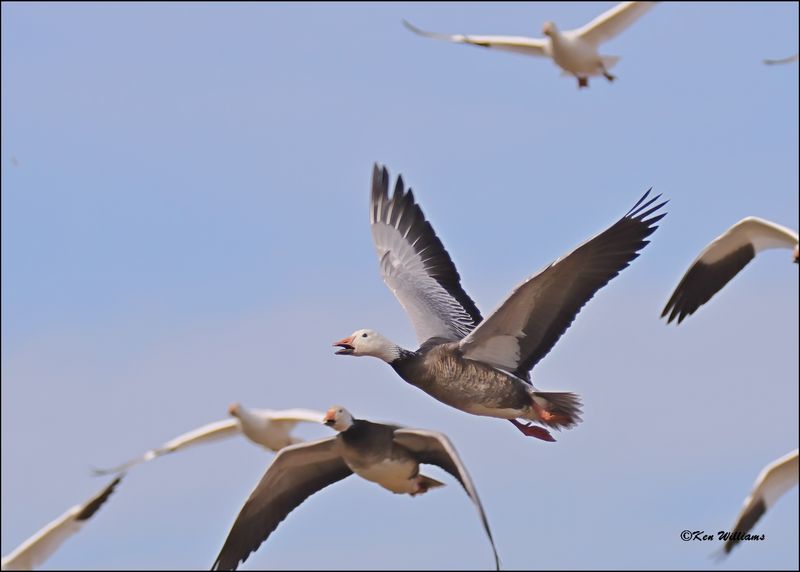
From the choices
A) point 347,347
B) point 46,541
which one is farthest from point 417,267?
point 46,541

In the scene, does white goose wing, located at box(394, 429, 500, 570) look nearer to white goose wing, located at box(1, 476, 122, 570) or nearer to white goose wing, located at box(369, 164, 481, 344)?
white goose wing, located at box(369, 164, 481, 344)

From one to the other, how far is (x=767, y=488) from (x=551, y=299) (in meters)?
5.51

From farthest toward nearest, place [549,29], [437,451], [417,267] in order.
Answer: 1. [549,29]
2. [417,267]
3. [437,451]

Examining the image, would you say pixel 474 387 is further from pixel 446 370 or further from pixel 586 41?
pixel 586 41

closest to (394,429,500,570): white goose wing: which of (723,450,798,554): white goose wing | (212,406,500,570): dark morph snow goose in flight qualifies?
(212,406,500,570): dark morph snow goose in flight

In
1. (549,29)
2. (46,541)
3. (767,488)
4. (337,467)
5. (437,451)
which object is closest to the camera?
(437,451)

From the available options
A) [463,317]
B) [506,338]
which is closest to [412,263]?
[463,317]

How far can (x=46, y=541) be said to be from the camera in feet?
65.4

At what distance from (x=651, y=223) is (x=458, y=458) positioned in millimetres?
2358

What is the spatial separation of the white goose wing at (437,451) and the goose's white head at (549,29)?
9.79 m

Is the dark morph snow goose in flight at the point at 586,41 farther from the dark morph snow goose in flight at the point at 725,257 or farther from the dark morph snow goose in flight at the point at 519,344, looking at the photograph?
the dark morph snow goose in flight at the point at 519,344

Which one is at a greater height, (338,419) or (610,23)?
(610,23)

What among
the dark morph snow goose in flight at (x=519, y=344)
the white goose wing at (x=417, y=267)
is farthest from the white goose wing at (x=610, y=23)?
the dark morph snow goose in flight at (x=519, y=344)

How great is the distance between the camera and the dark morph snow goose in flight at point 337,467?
13.6m
